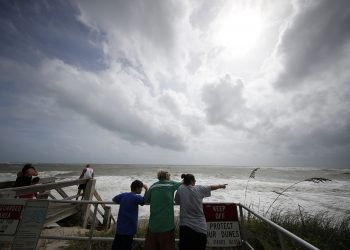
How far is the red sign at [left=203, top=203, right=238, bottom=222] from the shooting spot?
3.65m

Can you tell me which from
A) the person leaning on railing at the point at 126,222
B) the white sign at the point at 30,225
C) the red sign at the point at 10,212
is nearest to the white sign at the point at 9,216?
the red sign at the point at 10,212

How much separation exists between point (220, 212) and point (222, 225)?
0.22 m

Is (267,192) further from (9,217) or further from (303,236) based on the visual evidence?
(9,217)

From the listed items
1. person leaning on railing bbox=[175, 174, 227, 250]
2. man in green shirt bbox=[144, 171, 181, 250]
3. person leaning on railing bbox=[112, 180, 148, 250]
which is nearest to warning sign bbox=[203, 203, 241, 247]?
person leaning on railing bbox=[175, 174, 227, 250]

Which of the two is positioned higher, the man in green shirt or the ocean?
the man in green shirt

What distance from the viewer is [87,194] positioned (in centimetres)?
767

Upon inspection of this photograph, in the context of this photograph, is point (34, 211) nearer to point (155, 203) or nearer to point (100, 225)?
point (155, 203)

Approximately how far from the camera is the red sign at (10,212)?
350 cm

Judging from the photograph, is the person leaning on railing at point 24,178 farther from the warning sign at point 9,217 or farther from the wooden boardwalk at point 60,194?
the warning sign at point 9,217

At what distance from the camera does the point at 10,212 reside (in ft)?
11.5

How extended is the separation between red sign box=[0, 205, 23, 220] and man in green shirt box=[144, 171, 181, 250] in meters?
2.26

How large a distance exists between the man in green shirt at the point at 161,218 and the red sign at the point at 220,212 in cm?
76

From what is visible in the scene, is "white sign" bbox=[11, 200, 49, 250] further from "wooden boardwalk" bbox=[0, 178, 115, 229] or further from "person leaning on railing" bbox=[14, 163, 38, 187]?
"person leaning on railing" bbox=[14, 163, 38, 187]

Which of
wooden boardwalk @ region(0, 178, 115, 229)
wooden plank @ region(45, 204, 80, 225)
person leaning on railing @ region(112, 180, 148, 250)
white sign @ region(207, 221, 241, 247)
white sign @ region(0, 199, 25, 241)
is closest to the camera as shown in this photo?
person leaning on railing @ region(112, 180, 148, 250)
